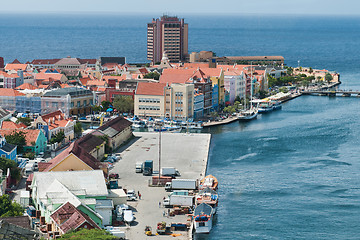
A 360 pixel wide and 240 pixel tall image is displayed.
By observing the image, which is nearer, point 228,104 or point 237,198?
point 237,198

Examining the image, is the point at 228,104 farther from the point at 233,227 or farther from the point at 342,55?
the point at 342,55

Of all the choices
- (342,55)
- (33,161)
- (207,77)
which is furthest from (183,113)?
(342,55)

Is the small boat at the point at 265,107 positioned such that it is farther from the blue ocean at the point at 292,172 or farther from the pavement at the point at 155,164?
the pavement at the point at 155,164

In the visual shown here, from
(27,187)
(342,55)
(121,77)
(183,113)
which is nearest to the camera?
(27,187)

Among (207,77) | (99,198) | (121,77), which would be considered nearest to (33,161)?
(99,198)

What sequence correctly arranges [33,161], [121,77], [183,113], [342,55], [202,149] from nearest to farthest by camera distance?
[33,161]
[202,149]
[183,113]
[121,77]
[342,55]

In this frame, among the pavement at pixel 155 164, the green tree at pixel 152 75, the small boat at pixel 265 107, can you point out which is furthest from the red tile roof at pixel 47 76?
the pavement at pixel 155 164
